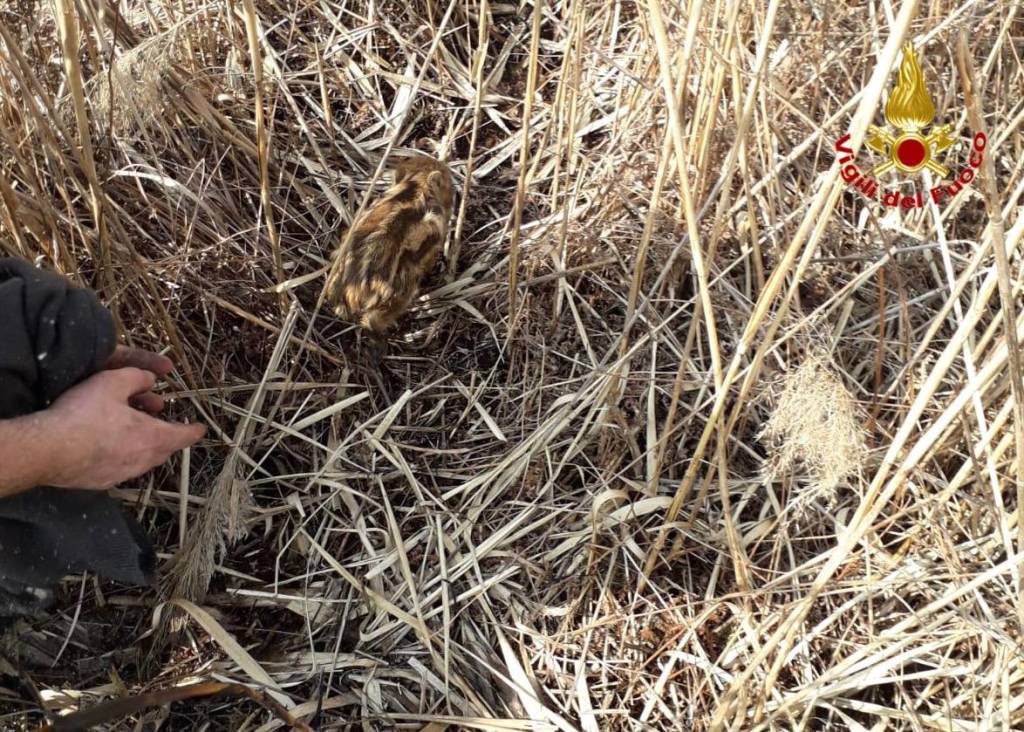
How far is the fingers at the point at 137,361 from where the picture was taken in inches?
65.5

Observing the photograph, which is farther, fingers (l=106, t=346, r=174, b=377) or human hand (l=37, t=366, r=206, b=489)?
fingers (l=106, t=346, r=174, b=377)

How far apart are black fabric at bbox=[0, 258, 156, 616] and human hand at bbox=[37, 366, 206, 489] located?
0.05 m

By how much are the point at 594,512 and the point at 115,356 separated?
0.95m

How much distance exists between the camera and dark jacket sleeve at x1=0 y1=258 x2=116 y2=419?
4.63 ft

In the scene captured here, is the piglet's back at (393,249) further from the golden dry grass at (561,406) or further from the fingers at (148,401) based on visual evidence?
the fingers at (148,401)

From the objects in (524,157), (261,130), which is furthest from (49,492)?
(524,157)

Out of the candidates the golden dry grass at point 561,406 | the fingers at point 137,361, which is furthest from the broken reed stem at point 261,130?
the fingers at point 137,361

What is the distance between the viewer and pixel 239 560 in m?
2.11

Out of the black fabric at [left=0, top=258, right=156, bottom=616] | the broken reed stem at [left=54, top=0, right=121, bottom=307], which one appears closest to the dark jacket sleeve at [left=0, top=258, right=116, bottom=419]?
the black fabric at [left=0, top=258, right=156, bottom=616]

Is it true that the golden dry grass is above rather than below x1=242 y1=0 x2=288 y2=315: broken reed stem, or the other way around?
below

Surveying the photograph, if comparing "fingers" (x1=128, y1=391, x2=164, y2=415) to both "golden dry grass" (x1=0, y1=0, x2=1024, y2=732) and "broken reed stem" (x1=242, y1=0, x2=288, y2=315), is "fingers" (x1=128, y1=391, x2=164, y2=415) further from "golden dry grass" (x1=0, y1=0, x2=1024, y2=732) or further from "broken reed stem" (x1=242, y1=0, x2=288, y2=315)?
"broken reed stem" (x1=242, y1=0, x2=288, y2=315)

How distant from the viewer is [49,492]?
59.6 inches

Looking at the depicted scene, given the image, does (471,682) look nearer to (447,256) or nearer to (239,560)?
(239,560)

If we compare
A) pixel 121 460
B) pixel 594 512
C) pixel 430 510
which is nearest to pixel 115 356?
pixel 121 460
